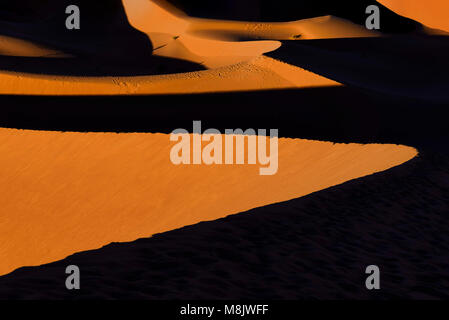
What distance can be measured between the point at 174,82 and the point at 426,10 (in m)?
10.8

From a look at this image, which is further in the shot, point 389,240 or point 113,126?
point 113,126

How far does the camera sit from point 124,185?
7.70 meters

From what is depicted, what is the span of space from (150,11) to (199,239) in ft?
54.7

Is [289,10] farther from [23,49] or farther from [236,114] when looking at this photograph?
[236,114]

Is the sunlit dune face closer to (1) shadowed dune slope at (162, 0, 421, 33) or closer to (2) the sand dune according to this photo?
(1) shadowed dune slope at (162, 0, 421, 33)

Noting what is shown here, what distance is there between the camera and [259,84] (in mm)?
11633

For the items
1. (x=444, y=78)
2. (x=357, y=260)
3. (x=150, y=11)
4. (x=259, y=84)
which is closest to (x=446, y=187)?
(x=357, y=260)

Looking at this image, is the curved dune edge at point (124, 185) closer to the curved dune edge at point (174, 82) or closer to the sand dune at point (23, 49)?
the curved dune edge at point (174, 82)

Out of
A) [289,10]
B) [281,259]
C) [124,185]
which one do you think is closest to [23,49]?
[124,185]

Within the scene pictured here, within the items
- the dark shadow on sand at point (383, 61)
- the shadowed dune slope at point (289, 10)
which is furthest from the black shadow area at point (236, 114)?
the shadowed dune slope at point (289, 10)

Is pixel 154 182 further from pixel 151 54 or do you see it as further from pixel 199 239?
pixel 151 54

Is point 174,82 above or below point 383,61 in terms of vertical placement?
below

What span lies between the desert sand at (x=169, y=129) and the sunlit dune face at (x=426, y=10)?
54 mm

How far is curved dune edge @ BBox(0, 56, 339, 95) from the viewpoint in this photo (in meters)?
11.5
